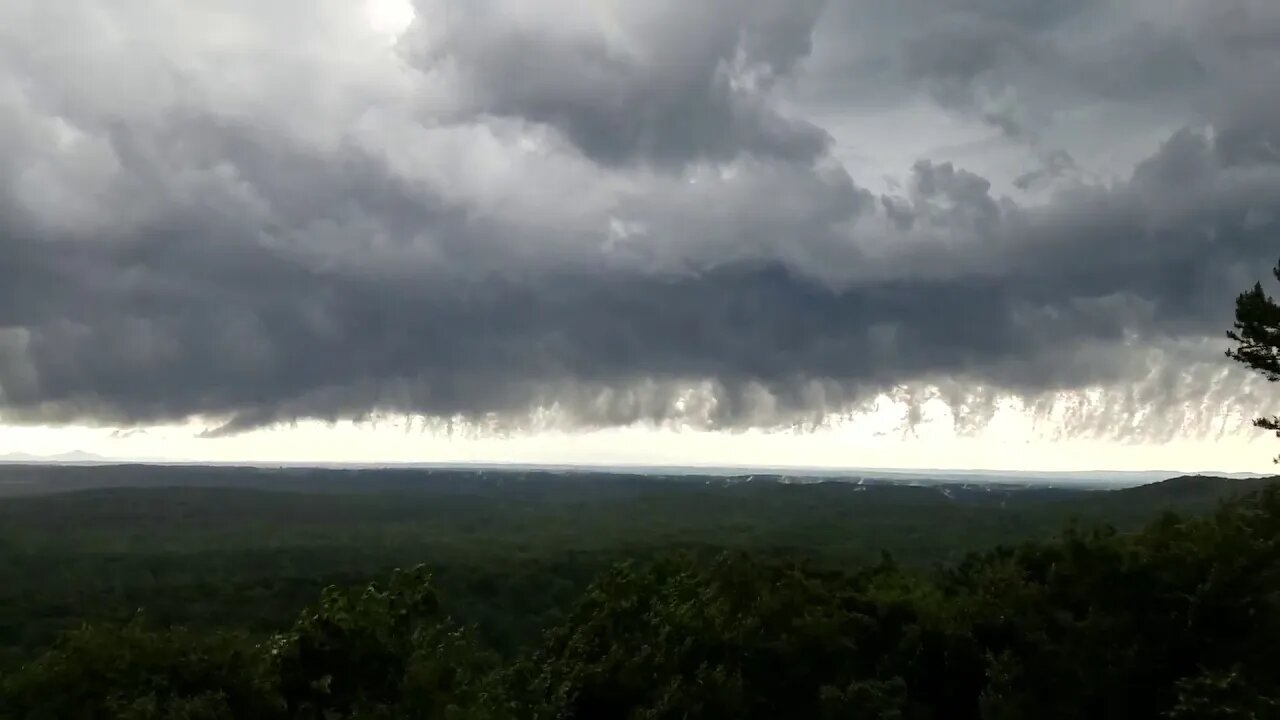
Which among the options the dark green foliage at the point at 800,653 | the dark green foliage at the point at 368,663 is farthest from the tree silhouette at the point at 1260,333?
the dark green foliage at the point at 368,663

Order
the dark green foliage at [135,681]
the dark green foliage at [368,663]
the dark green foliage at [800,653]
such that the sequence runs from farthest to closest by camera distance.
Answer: the dark green foliage at [368,663], the dark green foliage at [800,653], the dark green foliage at [135,681]

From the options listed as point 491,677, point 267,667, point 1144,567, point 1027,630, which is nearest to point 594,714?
point 491,677

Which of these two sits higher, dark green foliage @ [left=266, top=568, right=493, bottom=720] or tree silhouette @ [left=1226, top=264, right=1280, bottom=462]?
tree silhouette @ [left=1226, top=264, right=1280, bottom=462]

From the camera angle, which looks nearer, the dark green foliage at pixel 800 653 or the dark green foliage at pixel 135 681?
the dark green foliage at pixel 135 681

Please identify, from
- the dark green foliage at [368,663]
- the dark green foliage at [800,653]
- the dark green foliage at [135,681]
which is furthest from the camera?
the dark green foliage at [368,663]

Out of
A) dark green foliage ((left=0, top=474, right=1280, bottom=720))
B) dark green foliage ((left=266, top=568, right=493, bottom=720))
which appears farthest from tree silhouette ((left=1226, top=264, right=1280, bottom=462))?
dark green foliage ((left=266, top=568, right=493, bottom=720))

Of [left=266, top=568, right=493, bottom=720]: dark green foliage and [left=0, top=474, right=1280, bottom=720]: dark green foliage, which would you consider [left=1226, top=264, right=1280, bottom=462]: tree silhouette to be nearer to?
[left=0, top=474, right=1280, bottom=720]: dark green foliage

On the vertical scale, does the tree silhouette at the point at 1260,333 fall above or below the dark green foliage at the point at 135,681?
above

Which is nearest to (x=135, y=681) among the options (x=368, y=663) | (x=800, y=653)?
(x=368, y=663)

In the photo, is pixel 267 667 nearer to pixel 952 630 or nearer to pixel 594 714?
pixel 594 714

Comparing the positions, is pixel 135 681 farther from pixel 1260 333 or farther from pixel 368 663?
pixel 1260 333

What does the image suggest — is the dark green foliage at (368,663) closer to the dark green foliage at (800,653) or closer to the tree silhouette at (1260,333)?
the dark green foliage at (800,653)

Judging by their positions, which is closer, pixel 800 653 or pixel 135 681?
pixel 135 681
